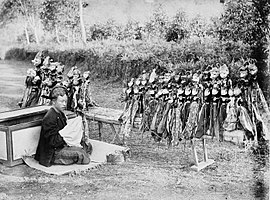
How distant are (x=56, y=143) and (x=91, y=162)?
0.48 metres

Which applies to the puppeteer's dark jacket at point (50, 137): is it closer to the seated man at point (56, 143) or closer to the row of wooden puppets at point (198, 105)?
the seated man at point (56, 143)

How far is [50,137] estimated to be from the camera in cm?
435

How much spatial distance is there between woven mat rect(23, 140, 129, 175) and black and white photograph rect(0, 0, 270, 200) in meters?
0.01

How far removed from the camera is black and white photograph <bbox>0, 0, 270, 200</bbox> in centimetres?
389

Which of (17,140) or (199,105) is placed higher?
(199,105)

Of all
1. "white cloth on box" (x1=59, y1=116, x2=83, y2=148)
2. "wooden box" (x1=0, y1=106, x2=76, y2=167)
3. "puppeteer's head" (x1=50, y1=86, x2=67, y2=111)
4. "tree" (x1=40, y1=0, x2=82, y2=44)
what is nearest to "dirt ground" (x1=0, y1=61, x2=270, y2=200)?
"wooden box" (x1=0, y1=106, x2=76, y2=167)

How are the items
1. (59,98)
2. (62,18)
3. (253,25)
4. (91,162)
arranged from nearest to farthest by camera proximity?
1. (59,98)
2. (91,162)
3. (253,25)
4. (62,18)

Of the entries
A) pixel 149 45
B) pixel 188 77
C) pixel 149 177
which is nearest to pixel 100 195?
pixel 149 177

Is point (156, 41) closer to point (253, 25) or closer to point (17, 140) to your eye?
point (253, 25)

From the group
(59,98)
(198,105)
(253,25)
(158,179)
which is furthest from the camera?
(253,25)

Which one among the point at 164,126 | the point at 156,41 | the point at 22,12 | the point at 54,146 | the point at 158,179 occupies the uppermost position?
the point at 22,12

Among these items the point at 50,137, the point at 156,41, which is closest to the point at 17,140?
the point at 50,137

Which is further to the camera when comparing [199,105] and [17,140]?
[17,140]

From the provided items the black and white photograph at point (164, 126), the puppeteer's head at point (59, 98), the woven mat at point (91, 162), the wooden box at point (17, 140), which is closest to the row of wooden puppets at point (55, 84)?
the black and white photograph at point (164, 126)
